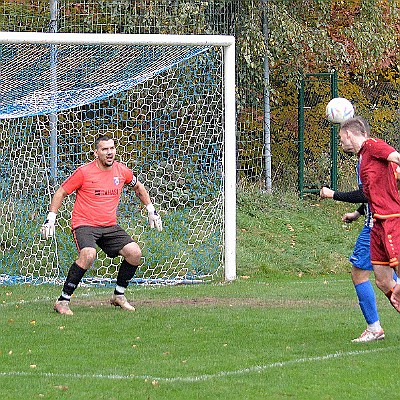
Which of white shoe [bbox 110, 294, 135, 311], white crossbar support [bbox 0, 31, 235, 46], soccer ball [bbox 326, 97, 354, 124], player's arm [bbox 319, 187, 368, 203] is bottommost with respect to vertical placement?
white shoe [bbox 110, 294, 135, 311]

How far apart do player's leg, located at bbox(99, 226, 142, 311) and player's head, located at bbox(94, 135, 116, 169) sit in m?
0.73

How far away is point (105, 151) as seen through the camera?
10.9 meters

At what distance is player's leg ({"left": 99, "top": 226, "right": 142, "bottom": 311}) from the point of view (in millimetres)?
11031

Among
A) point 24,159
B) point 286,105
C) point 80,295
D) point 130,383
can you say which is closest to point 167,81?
point 24,159

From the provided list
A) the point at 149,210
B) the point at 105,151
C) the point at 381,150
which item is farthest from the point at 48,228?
the point at 381,150

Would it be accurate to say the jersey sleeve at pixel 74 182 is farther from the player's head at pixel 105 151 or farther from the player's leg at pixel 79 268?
the player's leg at pixel 79 268

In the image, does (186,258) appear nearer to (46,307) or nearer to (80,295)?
(80,295)

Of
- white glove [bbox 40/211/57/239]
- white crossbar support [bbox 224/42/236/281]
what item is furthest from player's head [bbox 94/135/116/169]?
white crossbar support [bbox 224/42/236/281]

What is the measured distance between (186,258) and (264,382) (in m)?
7.10

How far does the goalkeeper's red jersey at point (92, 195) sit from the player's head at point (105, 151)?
14cm

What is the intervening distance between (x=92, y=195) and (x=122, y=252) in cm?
70

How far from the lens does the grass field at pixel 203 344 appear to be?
7.15m

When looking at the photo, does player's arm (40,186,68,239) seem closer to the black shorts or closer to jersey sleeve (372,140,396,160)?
the black shorts

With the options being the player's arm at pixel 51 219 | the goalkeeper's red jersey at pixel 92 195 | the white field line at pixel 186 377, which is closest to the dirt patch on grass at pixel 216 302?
the goalkeeper's red jersey at pixel 92 195
